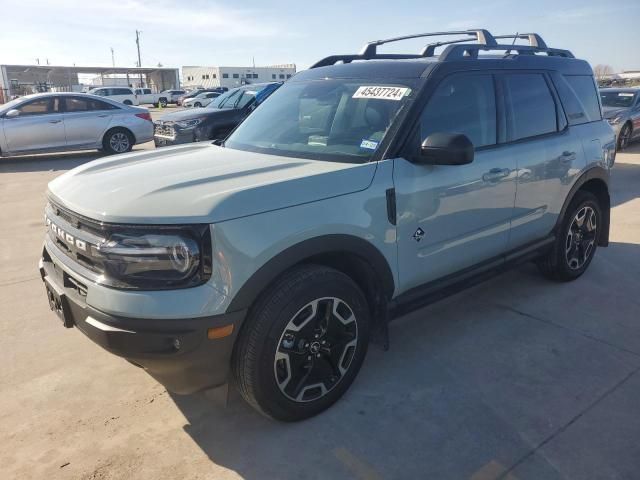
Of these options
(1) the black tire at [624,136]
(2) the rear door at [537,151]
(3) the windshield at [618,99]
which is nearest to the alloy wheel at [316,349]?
(2) the rear door at [537,151]

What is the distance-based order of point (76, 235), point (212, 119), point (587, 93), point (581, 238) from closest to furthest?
point (76, 235), point (587, 93), point (581, 238), point (212, 119)

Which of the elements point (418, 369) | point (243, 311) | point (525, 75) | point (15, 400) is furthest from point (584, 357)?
point (15, 400)

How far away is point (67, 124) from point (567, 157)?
11241mm

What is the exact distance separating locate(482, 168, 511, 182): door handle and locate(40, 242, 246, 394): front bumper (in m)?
1.88

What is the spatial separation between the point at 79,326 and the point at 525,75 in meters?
3.38

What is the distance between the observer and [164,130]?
428 inches

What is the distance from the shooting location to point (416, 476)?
91.8 inches

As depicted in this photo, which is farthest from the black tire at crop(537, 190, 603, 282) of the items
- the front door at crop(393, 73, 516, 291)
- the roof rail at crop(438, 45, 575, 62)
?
the roof rail at crop(438, 45, 575, 62)

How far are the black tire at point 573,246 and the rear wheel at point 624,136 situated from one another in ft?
32.0

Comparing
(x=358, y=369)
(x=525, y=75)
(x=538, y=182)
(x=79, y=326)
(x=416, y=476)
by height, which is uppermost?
(x=525, y=75)

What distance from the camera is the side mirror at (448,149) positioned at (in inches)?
106

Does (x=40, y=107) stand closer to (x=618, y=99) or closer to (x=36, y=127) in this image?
(x=36, y=127)

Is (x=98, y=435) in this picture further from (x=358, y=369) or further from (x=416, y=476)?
(x=416, y=476)

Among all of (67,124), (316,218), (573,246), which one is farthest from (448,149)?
(67,124)
